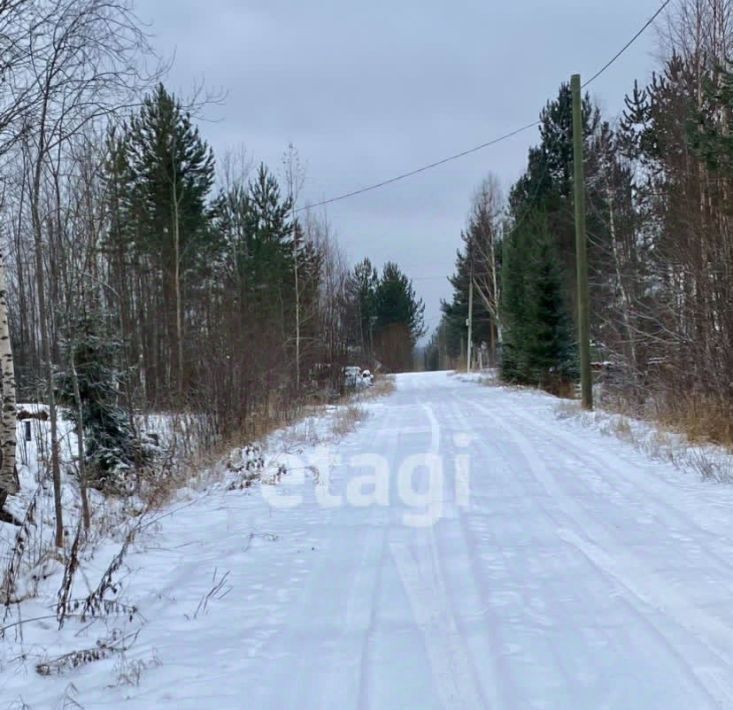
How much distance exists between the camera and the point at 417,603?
141 inches

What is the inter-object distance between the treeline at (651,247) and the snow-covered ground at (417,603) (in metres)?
4.17

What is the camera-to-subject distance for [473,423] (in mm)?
12281

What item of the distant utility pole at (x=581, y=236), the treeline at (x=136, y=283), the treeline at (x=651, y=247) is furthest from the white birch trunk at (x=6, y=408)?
the distant utility pole at (x=581, y=236)

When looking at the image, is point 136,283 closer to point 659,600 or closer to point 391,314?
point 659,600

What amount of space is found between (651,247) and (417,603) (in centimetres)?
1491

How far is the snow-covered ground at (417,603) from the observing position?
2.69 meters

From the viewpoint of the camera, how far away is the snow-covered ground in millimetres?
2689

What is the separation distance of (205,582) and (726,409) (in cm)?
754

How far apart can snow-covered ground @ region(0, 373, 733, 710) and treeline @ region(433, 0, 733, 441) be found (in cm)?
417

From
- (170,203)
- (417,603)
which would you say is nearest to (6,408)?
(417,603)

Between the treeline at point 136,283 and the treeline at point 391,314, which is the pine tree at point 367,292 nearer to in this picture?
the treeline at point 391,314

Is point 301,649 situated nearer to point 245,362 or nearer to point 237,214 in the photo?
point 245,362

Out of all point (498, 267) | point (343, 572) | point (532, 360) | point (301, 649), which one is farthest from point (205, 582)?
point (498, 267)

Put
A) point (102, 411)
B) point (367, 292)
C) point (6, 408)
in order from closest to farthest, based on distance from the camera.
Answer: point (6, 408) → point (102, 411) → point (367, 292)
